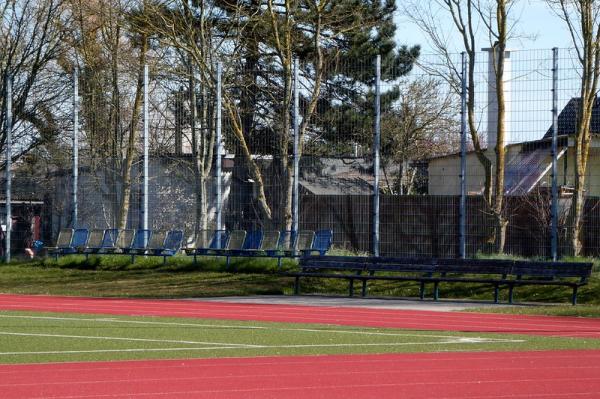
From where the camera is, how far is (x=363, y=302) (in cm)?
2317

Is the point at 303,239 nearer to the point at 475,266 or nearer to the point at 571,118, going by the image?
the point at 475,266

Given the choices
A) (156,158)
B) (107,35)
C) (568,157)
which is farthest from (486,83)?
(107,35)

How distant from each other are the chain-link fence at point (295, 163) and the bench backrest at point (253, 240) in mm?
189

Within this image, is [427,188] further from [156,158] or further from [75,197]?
[75,197]

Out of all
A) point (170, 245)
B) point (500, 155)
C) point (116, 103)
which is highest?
point (116, 103)

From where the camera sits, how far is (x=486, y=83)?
82.8 ft

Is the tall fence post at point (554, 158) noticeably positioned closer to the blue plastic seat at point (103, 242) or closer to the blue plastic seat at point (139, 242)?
the blue plastic seat at point (139, 242)

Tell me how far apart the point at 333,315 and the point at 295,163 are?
8.02 metres

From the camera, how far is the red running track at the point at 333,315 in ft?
57.7

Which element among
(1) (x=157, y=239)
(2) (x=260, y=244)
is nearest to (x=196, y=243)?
(1) (x=157, y=239)

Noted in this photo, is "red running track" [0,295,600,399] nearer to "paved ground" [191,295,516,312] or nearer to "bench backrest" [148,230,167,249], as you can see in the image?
"paved ground" [191,295,516,312]

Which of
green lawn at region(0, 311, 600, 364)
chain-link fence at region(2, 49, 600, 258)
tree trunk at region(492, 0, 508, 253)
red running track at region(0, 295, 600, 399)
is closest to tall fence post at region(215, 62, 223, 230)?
chain-link fence at region(2, 49, 600, 258)

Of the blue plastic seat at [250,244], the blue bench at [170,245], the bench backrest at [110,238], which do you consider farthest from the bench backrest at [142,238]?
the blue plastic seat at [250,244]

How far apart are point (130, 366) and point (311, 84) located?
17670 millimetres
